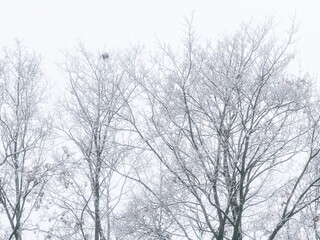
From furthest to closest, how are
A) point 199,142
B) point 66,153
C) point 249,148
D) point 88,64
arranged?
point 88,64 → point 66,153 → point 199,142 → point 249,148

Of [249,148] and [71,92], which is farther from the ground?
[71,92]

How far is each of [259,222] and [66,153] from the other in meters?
5.14

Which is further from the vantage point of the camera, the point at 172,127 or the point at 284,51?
the point at 172,127

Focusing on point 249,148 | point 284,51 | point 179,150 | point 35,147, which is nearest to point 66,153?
point 35,147

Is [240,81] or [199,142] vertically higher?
[240,81]

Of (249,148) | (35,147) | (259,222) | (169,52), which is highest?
(169,52)

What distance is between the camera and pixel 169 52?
8.74 metres

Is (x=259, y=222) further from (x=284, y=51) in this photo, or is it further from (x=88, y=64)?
(x=88, y=64)

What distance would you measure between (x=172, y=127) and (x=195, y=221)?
2161 mm

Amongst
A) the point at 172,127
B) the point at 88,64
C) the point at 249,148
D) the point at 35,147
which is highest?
the point at 88,64

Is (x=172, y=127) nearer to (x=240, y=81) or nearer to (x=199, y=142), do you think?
(x=199, y=142)

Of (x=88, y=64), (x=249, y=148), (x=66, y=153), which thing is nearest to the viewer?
(x=249, y=148)

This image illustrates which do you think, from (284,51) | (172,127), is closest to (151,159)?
(172,127)

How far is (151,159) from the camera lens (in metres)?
10.4
